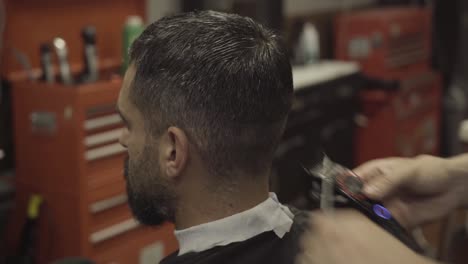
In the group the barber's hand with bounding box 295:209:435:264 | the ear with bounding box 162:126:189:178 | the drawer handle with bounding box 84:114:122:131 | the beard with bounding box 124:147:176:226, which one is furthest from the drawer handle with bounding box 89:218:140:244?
the barber's hand with bounding box 295:209:435:264

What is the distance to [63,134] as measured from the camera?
9.01 feet

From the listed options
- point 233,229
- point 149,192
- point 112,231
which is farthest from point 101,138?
point 233,229

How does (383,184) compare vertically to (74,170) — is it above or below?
above

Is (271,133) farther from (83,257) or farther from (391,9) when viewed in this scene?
(391,9)

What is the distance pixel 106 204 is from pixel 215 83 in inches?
64.9

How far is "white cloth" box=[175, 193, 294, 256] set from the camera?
1.41 meters

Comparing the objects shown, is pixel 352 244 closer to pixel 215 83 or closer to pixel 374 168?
pixel 215 83

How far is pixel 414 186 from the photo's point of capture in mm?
1635

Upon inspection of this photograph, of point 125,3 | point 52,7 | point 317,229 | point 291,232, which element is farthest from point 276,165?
point 317,229

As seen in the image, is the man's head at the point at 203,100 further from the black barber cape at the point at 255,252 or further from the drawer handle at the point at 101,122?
the drawer handle at the point at 101,122

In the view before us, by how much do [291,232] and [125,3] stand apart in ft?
7.67

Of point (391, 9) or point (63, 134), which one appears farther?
point (391, 9)

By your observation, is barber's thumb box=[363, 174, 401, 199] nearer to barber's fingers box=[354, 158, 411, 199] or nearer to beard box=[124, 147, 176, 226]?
barber's fingers box=[354, 158, 411, 199]

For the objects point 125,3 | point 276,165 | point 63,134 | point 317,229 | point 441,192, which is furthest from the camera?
point 276,165
